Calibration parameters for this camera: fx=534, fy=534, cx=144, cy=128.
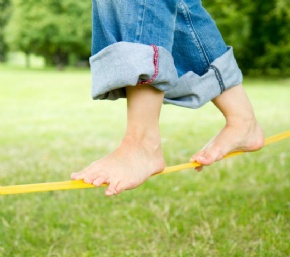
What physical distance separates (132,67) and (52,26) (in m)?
20.3

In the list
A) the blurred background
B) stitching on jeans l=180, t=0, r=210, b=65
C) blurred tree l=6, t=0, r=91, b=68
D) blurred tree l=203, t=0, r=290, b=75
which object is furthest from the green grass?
blurred tree l=6, t=0, r=91, b=68

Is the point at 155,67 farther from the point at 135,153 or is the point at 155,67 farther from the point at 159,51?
the point at 135,153

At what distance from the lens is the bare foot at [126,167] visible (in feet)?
4.41

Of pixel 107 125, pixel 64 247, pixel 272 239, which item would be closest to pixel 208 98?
pixel 272 239

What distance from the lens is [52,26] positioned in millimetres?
20906

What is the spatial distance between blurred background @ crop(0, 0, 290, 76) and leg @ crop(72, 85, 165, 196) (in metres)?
5.57

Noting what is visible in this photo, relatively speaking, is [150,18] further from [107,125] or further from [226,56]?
[107,125]

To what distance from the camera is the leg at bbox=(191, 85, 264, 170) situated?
159cm

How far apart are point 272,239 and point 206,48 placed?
0.57 metres

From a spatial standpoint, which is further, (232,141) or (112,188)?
(232,141)

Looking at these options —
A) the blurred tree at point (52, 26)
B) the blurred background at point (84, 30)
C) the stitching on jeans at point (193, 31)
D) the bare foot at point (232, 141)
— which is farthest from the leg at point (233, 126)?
the blurred tree at point (52, 26)

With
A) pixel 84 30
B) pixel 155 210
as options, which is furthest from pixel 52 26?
pixel 155 210

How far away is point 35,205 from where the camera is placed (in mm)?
1926

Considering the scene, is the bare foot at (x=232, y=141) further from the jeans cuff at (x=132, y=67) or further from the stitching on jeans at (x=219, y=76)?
the jeans cuff at (x=132, y=67)
